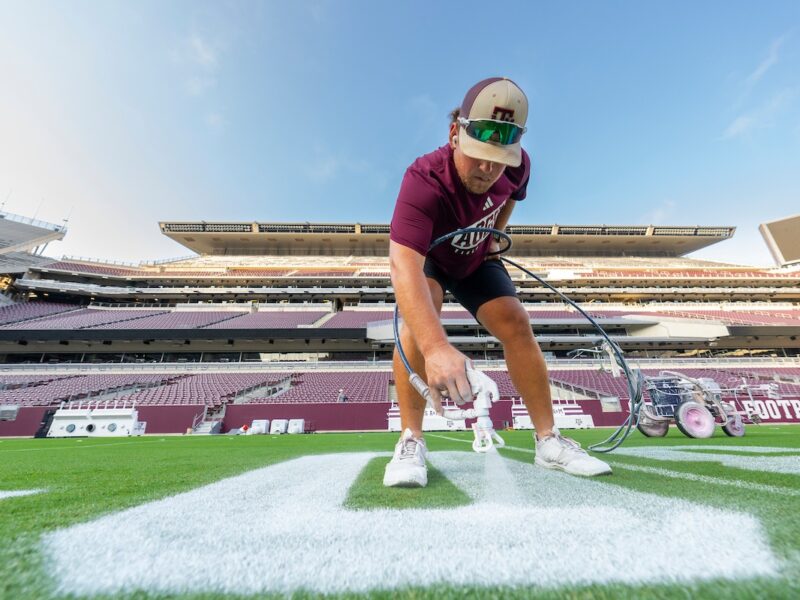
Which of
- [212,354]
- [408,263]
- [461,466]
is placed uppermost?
[212,354]

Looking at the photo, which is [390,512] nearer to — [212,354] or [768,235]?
[212,354]

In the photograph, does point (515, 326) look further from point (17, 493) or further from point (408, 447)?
point (17, 493)

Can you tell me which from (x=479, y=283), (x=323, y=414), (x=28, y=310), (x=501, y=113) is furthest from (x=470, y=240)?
(x=28, y=310)

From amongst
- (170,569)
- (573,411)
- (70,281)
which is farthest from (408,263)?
(70,281)

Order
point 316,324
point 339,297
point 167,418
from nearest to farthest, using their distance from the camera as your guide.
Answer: point 167,418 < point 316,324 < point 339,297

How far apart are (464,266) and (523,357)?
1.81ft

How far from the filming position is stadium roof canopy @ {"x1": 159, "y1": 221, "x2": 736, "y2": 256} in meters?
33.6

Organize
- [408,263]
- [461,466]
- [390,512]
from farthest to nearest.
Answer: [461,466]
[408,263]
[390,512]

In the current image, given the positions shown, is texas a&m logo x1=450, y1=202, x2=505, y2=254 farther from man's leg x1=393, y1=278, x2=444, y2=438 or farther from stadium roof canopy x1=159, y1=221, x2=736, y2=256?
stadium roof canopy x1=159, y1=221, x2=736, y2=256

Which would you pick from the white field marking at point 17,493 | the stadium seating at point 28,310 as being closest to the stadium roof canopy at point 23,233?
the stadium seating at point 28,310

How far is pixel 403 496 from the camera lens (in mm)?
1038

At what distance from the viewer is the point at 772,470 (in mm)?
1331

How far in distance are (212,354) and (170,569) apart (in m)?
23.6

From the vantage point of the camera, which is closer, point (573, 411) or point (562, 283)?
point (573, 411)
